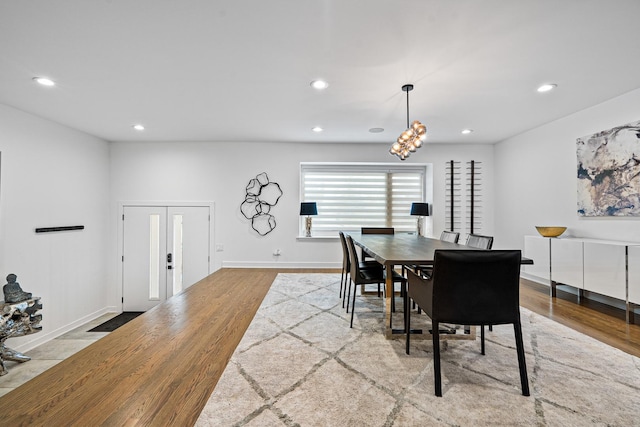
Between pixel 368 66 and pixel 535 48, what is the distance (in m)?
1.36

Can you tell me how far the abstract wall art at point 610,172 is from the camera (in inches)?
129

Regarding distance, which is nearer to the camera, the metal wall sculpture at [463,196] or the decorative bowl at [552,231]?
the decorative bowl at [552,231]

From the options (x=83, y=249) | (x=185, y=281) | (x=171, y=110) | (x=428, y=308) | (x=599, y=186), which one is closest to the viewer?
(x=428, y=308)

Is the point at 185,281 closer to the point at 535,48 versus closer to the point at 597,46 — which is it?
the point at 535,48

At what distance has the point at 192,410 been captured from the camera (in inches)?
64.0

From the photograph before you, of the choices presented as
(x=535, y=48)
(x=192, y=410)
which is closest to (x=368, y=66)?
(x=535, y=48)

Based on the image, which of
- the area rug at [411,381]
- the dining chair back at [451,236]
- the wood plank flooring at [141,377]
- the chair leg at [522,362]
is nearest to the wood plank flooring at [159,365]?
the wood plank flooring at [141,377]

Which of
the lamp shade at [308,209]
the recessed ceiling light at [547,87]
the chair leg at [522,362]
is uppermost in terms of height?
the recessed ceiling light at [547,87]

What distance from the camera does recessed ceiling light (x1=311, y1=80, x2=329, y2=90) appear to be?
3.07 m

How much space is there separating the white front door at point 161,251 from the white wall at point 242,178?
0.26 meters

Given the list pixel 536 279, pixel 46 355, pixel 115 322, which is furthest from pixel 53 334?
pixel 536 279

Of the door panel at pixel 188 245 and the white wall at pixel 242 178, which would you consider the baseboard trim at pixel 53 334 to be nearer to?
the door panel at pixel 188 245

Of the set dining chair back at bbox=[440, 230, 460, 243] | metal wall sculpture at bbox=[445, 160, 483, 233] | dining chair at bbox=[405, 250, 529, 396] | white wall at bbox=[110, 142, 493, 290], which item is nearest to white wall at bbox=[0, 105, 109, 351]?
white wall at bbox=[110, 142, 493, 290]

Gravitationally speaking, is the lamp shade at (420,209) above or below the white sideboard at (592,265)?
above
